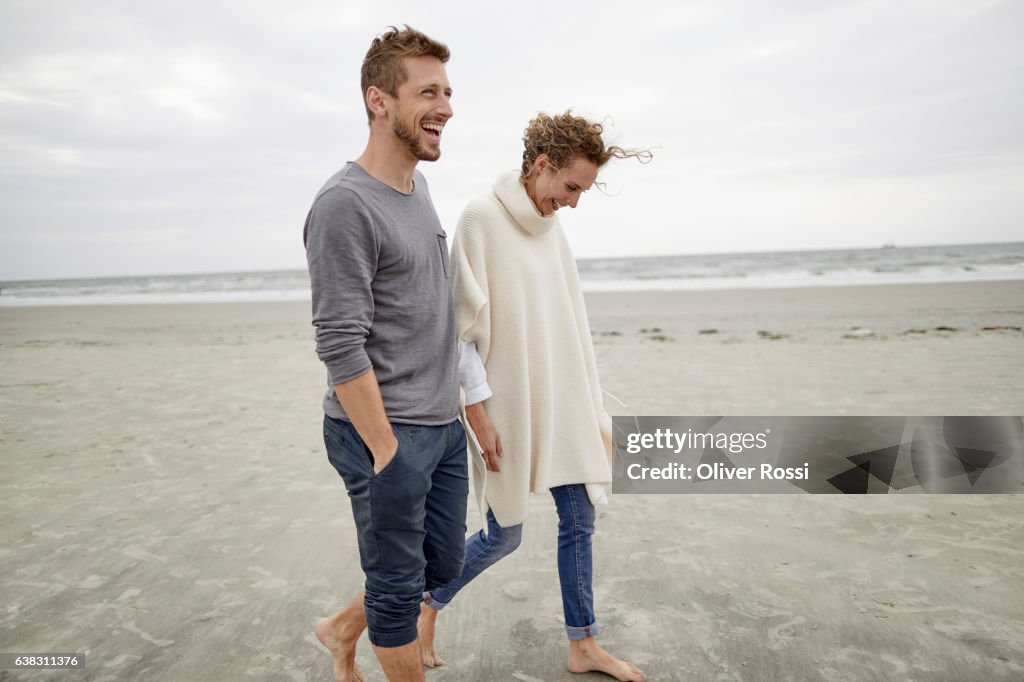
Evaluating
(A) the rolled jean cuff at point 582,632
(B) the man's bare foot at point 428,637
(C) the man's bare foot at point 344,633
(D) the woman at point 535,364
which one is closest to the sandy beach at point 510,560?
(B) the man's bare foot at point 428,637

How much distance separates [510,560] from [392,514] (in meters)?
1.76

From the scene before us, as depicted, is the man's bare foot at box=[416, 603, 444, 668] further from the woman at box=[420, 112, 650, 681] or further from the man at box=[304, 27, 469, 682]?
the man at box=[304, 27, 469, 682]

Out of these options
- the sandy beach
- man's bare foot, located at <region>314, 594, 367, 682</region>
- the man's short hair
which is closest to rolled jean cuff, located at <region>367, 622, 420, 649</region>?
man's bare foot, located at <region>314, 594, 367, 682</region>

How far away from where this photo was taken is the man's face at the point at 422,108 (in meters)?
1.92

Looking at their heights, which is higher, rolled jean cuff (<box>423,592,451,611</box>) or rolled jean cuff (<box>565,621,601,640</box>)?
rolled jean cuff (<box>423,592,451,611</box>)

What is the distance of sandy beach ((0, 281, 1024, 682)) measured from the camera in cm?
264

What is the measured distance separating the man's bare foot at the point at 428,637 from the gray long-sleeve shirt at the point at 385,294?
0.98 metres

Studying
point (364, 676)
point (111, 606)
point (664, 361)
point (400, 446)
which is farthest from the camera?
point (664, 361)

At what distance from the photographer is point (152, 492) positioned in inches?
178

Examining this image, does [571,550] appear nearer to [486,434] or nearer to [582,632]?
[582,632]

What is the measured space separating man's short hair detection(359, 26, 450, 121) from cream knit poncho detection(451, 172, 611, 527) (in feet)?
1.92

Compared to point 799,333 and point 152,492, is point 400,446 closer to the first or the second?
point 152,492

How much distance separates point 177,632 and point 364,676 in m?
0.86

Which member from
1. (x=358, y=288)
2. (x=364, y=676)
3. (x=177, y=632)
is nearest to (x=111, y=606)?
(x=177, y=632)
